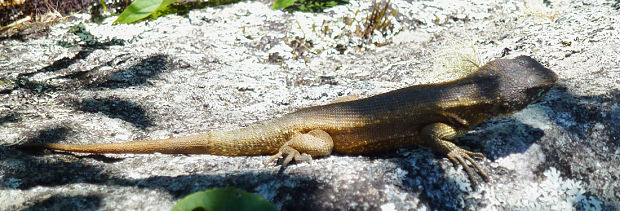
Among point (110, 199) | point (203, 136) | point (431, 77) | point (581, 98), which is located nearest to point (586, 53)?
point (581, 98)

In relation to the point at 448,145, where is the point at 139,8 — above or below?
above

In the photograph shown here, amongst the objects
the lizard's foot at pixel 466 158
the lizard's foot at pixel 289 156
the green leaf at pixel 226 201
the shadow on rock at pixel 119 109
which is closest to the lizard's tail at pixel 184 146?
the lizard's foot at pixel 289 156

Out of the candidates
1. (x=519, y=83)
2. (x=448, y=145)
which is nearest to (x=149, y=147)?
(x=448, y=145)

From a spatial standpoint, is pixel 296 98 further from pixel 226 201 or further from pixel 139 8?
pixel 226 201

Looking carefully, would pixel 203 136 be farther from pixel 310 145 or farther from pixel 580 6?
pixel 580 6

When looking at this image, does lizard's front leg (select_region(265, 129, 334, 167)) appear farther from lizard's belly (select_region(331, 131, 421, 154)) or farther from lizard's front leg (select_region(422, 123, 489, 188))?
lizard's front leg (select_region(422, 123, 489, 188))

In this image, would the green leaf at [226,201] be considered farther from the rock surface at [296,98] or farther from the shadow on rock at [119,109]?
the shadow on rock at [119,109]
